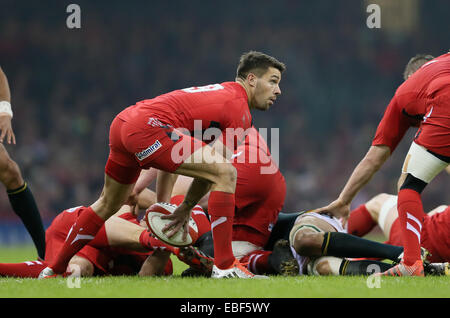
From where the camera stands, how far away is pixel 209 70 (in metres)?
17.9

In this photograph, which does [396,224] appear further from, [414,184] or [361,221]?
[414,184]

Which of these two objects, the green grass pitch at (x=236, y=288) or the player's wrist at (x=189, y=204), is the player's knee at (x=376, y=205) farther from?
the player's wrist at (x=189, y=204)

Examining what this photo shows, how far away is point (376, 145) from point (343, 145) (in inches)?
492

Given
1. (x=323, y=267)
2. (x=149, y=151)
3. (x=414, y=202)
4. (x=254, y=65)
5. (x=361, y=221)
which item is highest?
(x=254, y=65)

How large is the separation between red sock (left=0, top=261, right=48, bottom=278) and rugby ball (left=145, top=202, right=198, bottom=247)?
1.06 meters

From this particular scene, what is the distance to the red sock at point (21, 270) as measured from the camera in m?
4.22

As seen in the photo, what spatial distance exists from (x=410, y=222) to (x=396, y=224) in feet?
4.52

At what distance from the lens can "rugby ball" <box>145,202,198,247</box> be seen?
382 centimetres

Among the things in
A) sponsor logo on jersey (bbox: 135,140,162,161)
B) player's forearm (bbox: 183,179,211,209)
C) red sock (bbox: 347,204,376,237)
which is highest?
sponsor logo on jersey (bbox: 135,140,162,161)

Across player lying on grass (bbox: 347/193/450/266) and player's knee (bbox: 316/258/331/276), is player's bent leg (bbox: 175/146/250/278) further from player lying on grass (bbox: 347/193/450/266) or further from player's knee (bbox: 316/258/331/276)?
player lying on grass (bbox: 347/193/450/266)

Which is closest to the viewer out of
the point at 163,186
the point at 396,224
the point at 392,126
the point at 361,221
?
the point at 392,126

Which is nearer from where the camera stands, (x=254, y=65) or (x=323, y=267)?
(x=323, y=267)

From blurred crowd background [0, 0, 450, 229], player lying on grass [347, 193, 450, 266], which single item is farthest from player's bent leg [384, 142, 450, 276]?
blurred crowd background [0, 0, 450, 229]

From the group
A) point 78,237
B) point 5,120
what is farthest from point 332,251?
point 5,120
